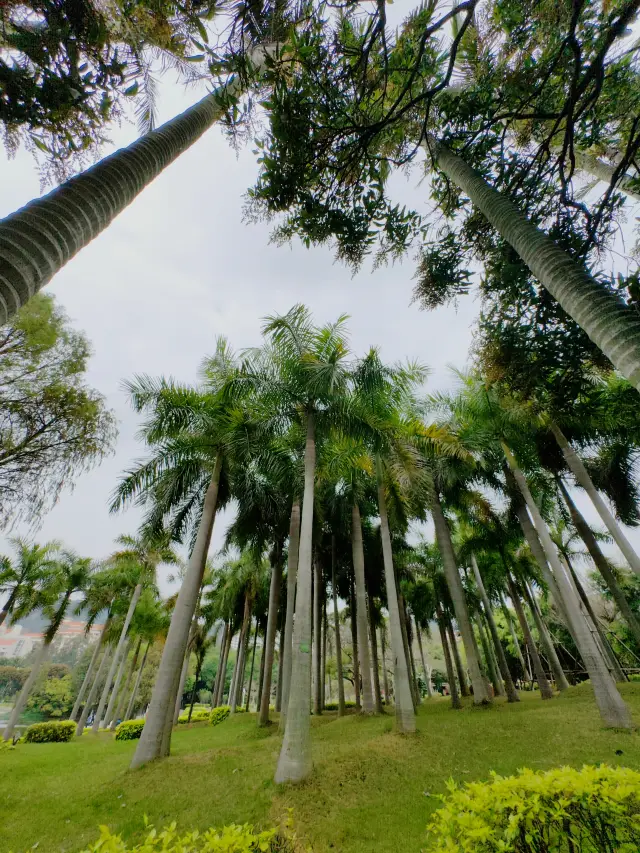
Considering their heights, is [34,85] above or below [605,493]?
below

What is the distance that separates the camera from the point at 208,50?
12.4ft

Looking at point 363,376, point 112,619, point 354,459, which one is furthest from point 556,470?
point 112,619

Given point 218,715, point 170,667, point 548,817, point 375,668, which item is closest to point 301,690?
point 170,667

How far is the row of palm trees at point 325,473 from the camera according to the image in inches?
396

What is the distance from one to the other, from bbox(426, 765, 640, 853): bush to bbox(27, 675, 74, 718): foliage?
67.5 metres

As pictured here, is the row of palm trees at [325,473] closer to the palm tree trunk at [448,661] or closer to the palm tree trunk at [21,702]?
the palm tree trunk at [448,661]

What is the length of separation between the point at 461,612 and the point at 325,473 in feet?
25.3

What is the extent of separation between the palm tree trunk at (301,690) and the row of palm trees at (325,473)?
0.03 metres

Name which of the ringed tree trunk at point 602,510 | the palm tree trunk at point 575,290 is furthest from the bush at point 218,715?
the palm tree trunk at point 575,290

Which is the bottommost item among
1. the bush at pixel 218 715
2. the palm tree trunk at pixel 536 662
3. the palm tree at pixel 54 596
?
the bush at pixel 218 715

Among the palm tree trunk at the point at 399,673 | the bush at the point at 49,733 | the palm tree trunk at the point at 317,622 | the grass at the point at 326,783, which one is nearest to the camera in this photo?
the grass at the point at 326,783

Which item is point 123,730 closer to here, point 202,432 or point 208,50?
point 202,432

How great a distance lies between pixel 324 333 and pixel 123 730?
2597 cm

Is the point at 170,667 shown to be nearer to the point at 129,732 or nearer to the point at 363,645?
the point at 363,645
